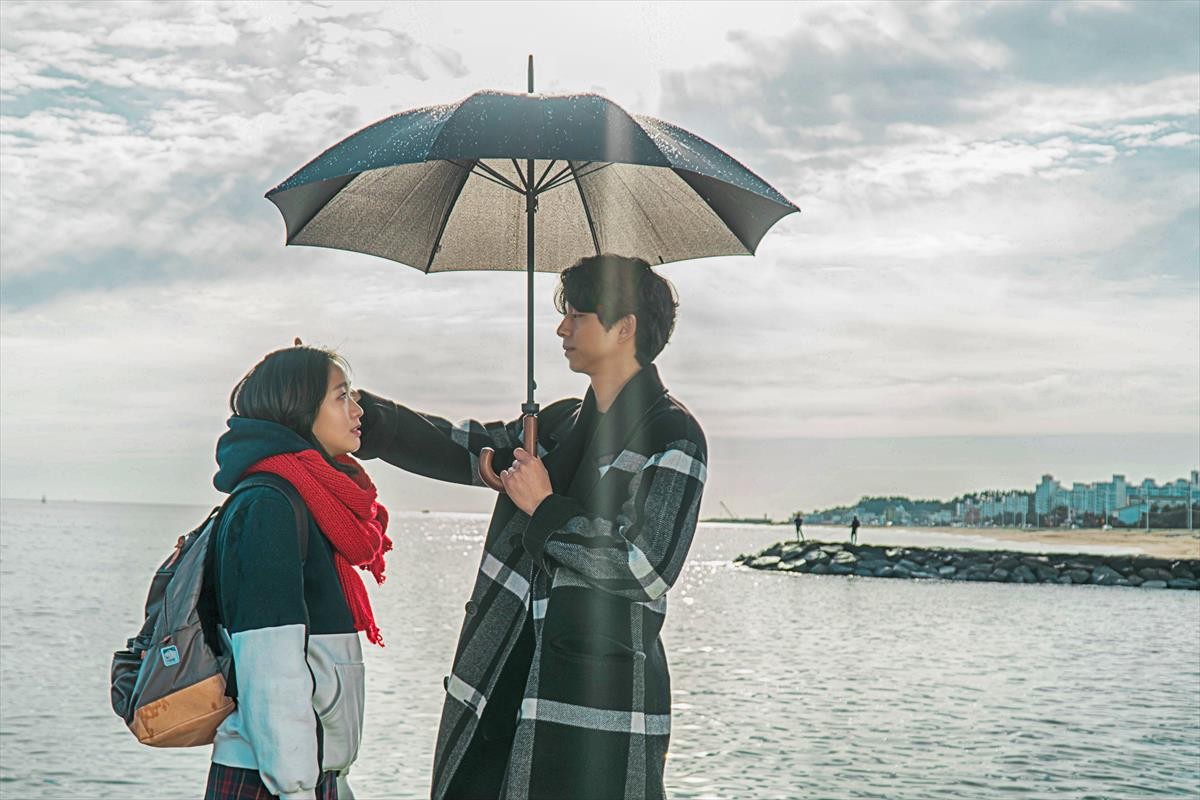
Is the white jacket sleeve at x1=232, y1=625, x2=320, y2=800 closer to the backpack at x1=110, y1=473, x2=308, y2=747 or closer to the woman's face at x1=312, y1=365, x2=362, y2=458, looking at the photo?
the backpack at x1=110, y1=473, x2=308, y2=747

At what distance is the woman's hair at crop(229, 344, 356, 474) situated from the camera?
277cm

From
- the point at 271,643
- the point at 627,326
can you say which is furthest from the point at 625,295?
the point at 271,643

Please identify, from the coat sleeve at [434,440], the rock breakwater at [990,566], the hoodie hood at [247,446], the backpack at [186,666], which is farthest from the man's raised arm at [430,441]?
the rock breakwater at [990,566]

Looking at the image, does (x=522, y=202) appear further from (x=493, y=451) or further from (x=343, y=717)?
(x=343, y=717)

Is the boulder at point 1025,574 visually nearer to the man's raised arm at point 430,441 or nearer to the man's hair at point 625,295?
the man's raised arm at point 430,441

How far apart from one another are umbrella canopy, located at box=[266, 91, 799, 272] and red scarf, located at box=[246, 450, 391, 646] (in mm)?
843

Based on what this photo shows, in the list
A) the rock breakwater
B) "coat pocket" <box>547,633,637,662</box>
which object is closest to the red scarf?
"coat pocket" <box>547,633,637,662</box>

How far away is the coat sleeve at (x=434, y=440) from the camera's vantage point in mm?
3594

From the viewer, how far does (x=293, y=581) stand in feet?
8.43

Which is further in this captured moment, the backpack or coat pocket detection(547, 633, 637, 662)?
coat pocket detection(547, 633, 637, 662)

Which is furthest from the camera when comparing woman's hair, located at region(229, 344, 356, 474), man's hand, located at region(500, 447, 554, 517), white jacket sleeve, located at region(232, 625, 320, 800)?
man's hand, located at region(500, 447, 554, 517)

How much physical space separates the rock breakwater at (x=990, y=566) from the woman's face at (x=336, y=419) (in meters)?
37.8

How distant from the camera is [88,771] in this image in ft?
34.3

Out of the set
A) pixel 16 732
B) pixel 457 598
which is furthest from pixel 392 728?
pixel 457 598
